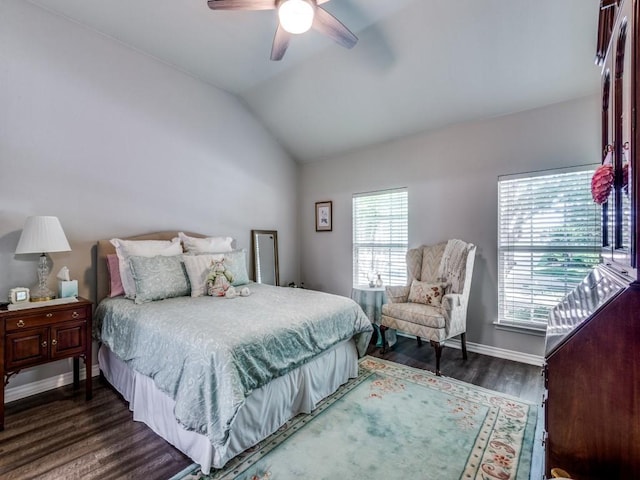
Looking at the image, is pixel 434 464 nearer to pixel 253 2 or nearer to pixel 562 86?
pixel 253 2

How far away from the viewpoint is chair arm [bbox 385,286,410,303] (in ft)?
11.4

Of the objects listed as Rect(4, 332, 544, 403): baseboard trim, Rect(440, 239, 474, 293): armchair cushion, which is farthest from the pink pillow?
Rect(440, 239, 474, 293): armchair cushion

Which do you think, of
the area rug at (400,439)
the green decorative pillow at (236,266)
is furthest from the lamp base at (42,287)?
the area rug at (400,439)

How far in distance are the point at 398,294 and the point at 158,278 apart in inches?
97.5

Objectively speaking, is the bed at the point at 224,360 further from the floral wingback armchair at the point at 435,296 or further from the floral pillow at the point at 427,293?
the floral pillow at the point at 427,293

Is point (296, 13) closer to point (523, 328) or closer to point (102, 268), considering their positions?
point (102, 268)

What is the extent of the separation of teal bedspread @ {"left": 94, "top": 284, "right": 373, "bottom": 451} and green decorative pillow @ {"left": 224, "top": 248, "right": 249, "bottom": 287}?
47cm

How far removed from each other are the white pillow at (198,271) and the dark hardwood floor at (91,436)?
1.02 m

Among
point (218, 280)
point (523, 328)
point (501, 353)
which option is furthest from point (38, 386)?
point (523, 328)

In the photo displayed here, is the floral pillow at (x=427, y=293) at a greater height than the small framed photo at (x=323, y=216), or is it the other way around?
the small framed photo at (x=323, y=216)

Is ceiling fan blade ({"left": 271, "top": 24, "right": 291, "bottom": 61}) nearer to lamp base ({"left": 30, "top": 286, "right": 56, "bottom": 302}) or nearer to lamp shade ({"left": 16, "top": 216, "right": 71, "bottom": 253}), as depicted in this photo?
lamp shade ({"left": 16, "top": 216, "right": 71, "bottom": 253})

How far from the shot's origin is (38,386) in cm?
258

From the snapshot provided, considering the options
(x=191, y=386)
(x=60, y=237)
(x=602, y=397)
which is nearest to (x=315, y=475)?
(x=191, y=386)

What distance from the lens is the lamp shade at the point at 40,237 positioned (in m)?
2.28
